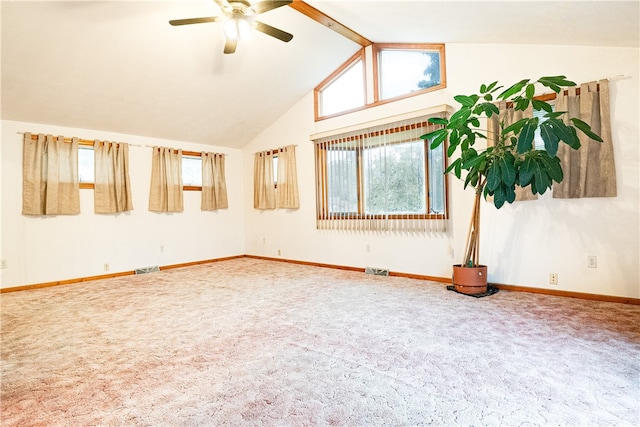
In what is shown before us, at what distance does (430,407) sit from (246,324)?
170cm

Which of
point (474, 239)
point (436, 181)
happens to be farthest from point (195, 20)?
point (474, 239)

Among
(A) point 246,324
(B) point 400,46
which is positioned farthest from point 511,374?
(B) point 400,46

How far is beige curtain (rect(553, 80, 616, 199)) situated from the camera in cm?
312

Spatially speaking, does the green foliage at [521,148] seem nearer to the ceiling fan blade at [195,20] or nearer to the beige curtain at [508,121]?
the beige curtain at [508,121]

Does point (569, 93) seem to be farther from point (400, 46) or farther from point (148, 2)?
point (148, 2)

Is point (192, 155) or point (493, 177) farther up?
point (192, 155)

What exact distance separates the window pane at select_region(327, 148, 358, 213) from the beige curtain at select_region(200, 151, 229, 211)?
97.8 inches

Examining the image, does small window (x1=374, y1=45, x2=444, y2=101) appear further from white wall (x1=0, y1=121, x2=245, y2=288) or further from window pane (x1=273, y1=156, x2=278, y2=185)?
white wall (x1=0, y1=121, x2=245, y2=288)

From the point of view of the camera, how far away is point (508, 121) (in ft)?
12.1

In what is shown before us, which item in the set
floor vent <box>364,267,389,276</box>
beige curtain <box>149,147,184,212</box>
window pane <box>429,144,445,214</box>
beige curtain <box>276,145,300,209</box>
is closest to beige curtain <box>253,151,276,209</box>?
beige curtain <box>276,145,300,209</box>

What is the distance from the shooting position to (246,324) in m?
2.77

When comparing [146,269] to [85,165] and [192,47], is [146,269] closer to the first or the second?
[85,165]

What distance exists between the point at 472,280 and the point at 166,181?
5.20m

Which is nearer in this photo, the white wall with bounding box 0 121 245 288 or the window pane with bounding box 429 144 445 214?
the window pane with bounding box 429 144 445 214
